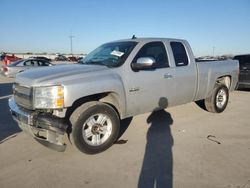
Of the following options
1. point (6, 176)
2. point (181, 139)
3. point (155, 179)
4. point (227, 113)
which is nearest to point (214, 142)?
point (181, 139)

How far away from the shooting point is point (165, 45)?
18.9 ft

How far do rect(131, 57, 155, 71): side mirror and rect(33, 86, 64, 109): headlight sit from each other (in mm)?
1502

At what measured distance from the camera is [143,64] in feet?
15.8

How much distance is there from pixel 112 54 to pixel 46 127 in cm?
206

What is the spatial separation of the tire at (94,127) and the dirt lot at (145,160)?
0.18 metres

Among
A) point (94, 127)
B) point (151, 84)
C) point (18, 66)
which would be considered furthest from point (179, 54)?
point (18, 66)

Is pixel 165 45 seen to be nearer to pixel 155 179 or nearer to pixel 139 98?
pixel 139 98

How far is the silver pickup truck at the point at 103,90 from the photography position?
410 cm

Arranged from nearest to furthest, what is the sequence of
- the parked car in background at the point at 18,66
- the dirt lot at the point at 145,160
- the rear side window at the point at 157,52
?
the dirt lot at the point at 145,160 → the rear side window at the point at 157,52 → the parked car in background at the point at 18,66

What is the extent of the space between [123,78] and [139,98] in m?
0.55

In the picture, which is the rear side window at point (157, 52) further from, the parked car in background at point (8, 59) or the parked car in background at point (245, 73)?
the parked car in background at point (8, 59)

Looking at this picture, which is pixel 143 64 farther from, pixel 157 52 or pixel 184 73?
pixel 184 73

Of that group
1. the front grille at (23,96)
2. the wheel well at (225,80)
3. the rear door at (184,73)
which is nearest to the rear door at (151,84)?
the rear door at (184,73)

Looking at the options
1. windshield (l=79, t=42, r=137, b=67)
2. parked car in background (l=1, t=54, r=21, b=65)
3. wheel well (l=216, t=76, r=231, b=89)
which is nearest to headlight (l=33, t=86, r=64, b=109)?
windshield (l=79, t=42, r=137, b=67)
